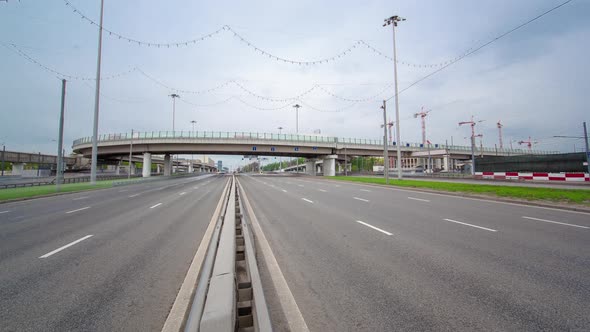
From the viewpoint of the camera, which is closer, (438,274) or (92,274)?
(438,274)

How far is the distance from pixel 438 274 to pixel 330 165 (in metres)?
57.8

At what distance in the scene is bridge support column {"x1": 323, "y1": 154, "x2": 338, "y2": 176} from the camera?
6076 cm

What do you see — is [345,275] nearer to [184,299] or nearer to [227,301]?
[227,301]

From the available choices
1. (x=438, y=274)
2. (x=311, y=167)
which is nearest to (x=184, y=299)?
(x=438, y=274)

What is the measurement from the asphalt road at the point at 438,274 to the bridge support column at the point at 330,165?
174 feet

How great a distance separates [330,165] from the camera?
202 ft

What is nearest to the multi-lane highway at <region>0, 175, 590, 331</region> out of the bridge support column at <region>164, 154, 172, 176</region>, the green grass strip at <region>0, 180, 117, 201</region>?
the green grass strip at <region>0, 180, 117, 201</region>

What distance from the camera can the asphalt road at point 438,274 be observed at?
112 inches

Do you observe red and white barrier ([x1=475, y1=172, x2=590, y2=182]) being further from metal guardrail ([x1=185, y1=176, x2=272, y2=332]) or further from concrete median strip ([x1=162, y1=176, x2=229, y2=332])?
concrete median strip ([x1=162, y1=176, x2=229, y2=332])

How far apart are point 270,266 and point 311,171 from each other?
69753mm

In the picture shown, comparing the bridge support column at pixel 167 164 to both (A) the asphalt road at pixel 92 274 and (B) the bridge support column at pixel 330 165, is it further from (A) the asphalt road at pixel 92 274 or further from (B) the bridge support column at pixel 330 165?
(A) the asphalt road at pixel 92 274

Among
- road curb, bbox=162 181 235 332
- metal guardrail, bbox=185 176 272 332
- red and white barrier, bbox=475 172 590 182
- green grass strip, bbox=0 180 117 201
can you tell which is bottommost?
road curb, bbox=162 181 235 332

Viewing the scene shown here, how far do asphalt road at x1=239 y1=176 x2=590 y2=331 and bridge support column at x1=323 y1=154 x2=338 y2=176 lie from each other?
52974 millimetres

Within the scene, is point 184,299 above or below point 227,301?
below
